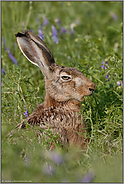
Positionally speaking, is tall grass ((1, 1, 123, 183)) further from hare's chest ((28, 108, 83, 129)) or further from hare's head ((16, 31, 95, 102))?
hare's head ((16, 31, 95, 102))

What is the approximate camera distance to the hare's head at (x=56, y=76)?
4098mm

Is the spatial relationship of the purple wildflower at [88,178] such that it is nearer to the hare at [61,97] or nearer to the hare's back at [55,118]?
the hare at [61,97]

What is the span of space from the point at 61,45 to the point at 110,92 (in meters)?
1.92

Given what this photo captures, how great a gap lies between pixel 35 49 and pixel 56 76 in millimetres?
500

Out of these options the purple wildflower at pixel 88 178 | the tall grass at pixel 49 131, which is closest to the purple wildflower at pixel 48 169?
the tall grass at pixel 49 131

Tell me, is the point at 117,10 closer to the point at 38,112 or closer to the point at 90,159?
the point at 38,112

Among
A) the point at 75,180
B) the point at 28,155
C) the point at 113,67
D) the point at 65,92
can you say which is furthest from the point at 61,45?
the point at 75,180

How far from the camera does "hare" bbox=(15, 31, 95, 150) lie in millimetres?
4027

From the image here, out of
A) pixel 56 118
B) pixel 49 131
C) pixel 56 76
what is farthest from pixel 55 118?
pixel 56 76

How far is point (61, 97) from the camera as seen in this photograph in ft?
13.6

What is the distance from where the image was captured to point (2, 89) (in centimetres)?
489

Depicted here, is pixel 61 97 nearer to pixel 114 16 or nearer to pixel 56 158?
pixel 56 158

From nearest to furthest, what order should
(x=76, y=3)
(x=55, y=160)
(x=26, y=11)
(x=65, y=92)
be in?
(x=55, y=160)
(x=65, y=92)
(x=76, y=3)
(x=26, y=11)

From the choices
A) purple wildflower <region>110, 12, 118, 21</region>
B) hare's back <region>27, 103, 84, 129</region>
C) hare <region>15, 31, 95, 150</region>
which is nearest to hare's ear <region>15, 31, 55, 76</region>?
hare <region>15, 31, 95, 150</region>
